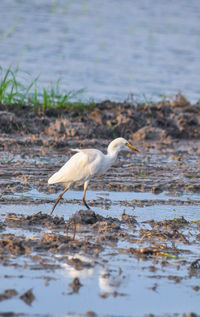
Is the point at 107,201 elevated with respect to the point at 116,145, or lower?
lower

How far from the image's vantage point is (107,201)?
7.90 m

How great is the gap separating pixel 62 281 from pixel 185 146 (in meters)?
7.29

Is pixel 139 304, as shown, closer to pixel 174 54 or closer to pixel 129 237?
pixel 129 237

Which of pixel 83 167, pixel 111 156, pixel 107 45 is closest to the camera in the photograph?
pixel 83 167

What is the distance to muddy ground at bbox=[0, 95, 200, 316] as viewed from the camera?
5371mm

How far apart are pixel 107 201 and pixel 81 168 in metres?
0.68

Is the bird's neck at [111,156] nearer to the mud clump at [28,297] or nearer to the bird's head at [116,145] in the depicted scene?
the bird's head at [116,145]

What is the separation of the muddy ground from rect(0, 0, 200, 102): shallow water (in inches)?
126

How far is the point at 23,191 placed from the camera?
26.1 feet

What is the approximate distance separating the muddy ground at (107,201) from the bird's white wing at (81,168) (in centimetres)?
37

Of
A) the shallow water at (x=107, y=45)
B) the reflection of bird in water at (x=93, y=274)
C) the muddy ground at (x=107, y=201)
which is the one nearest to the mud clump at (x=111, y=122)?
the muddy ground at (x=107, y=201)

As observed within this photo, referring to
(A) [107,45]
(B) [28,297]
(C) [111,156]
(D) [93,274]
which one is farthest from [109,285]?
(A) [107,45]

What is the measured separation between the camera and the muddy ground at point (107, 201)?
537 cm

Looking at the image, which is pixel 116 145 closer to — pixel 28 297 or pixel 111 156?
pixel 111 156
